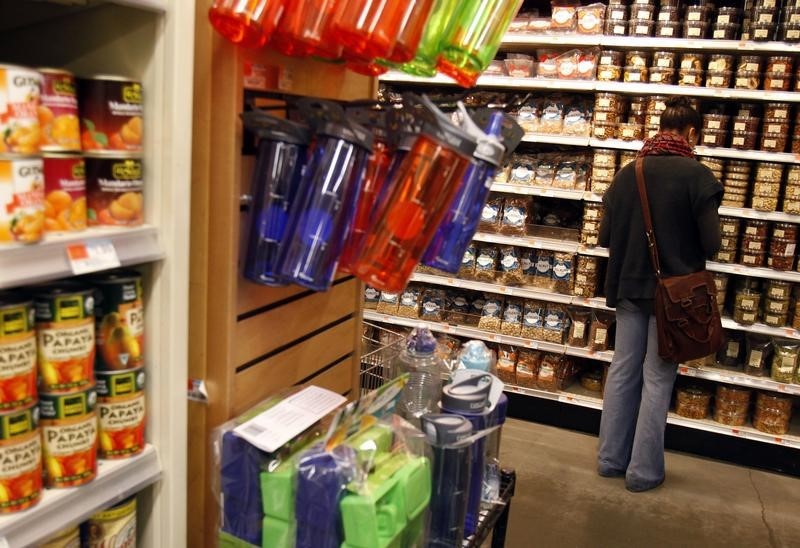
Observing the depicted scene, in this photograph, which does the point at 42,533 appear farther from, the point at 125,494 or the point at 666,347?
the point at 666,347

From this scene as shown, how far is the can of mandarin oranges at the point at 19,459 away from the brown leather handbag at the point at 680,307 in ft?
9.54

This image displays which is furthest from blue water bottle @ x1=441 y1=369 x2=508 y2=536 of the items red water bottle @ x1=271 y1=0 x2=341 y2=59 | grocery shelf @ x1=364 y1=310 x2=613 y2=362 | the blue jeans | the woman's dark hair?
grocery shelf @ x1=364 y1=310 x2=613 y2=362

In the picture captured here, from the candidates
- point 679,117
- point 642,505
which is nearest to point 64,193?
point 679,117

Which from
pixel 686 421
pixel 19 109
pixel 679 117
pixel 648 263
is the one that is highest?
pixel 679 117

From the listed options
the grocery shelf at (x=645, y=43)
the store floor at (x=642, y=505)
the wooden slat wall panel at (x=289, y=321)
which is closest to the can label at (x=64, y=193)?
the wooden slat wall panel at (x=289, y=321)

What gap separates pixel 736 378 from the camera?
3.96 m

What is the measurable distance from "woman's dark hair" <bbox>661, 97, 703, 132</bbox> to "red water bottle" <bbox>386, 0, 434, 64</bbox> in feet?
7.79

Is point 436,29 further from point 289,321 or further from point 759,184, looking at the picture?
point 759,184

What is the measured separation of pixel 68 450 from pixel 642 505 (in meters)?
3.04

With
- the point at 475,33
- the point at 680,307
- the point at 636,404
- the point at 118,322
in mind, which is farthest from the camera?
the point at 636,404

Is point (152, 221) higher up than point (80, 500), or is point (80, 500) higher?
point (152, 221)

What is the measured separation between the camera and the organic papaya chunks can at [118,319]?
1.20 m

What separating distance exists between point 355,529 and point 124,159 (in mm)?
713

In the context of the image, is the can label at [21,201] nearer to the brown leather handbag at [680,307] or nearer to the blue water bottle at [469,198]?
the blue water bottle at [469,198]
